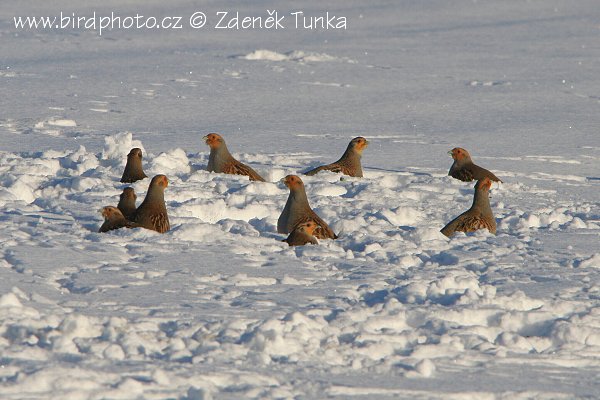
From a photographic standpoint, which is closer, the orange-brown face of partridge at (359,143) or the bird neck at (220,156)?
the bird neck at (220,156)

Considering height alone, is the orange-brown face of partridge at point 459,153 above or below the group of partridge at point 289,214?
above

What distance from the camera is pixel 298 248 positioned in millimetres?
6582

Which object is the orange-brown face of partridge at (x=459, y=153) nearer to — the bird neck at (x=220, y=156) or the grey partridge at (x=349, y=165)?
the grey partridge at (x=349, y=165)

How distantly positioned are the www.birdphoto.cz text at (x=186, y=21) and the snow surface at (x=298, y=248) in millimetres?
4637

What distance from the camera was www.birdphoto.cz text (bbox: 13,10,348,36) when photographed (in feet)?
75.4

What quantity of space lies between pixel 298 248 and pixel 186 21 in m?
18.4

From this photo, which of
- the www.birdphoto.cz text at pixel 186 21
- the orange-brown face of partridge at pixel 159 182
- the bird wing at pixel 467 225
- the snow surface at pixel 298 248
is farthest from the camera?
the www.birdphoto.cz text at pixel 186 21

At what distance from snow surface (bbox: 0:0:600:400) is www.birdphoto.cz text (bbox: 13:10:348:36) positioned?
464 centimetres

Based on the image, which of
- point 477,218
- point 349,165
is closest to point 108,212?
point 477,218

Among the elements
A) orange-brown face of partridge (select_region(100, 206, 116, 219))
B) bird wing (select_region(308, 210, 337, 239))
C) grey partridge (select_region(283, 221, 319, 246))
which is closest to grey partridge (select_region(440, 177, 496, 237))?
bird wing (select_region(308, 210, 337, 239))

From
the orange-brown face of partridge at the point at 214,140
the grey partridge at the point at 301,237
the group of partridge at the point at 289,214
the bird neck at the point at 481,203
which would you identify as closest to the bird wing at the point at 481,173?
the group of partridge at the point at 289,214

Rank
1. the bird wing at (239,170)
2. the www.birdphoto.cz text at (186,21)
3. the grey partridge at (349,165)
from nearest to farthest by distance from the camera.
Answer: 1. the bird wing at (239,170)
2. the grey partridge at (349,165)
3. the www.birdphoto.cz text at (186,21)

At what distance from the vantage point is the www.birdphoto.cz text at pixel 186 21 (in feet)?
75.4

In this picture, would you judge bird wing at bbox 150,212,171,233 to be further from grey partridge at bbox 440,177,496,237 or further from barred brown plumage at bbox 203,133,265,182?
barred brown plumage at bbox 203,133,265,182
